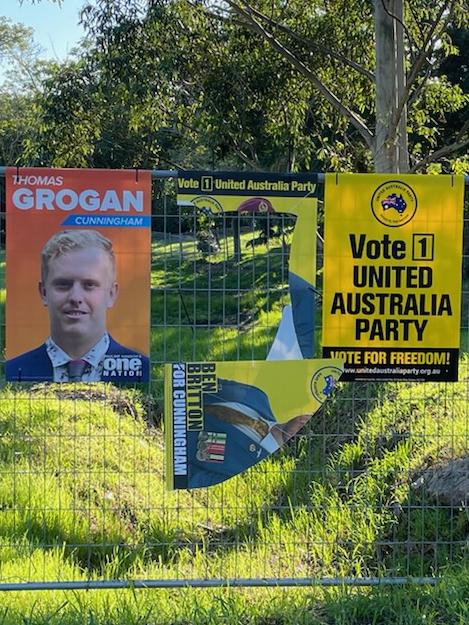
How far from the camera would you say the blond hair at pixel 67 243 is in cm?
400

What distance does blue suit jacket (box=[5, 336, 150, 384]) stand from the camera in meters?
4.05

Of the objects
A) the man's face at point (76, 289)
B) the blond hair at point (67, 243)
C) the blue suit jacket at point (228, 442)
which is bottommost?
the blue suit jacket at point (228, 442)

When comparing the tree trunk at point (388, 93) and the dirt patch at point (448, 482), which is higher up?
the tree trunk at point (388, 93)

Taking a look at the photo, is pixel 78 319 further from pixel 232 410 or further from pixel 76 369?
pixel 232 410

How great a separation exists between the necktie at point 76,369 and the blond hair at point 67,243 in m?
0.47

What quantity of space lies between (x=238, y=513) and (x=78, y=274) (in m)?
3.04

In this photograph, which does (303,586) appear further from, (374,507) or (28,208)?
(28,208)

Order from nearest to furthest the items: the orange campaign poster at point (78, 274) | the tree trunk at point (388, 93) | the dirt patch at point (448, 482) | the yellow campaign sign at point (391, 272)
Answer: the orange campaign poster at point (78, 274) < the yellow campaign sign at point (391, 272) < the dirt patch at point (448, 482) < the tree trunk at point (388, 93)

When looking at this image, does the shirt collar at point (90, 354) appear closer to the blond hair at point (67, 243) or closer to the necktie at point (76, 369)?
the necktie at point (76, 369)

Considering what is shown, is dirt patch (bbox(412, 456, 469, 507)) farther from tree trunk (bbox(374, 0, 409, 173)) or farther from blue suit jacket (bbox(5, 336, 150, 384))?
tree trunk (bbox(374, 0, 409, 173))

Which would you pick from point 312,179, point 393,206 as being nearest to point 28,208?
point 312,179

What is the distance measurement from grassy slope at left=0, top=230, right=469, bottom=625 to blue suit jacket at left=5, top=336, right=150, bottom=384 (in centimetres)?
39

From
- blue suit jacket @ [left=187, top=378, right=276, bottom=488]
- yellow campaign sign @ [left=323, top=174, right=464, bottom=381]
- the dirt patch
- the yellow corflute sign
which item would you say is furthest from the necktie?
the dirt patch

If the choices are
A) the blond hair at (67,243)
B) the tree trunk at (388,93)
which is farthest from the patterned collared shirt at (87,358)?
the tree trunk at (388,93)
